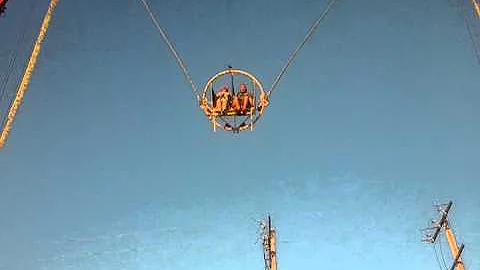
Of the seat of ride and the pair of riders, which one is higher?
the pair of riders

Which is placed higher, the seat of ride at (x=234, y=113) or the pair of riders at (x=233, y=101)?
the pair of riders at (x=233, y=101)

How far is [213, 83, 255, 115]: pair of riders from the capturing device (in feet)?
51.2

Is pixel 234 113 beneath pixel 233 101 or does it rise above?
beneath

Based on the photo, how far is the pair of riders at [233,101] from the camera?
15.6 m

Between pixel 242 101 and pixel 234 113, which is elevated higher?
pixel 242 101

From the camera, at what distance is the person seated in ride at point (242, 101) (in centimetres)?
1564

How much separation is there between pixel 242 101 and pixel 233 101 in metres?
0.28

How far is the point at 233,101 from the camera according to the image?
51.3 feet

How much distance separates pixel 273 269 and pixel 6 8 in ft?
55.9

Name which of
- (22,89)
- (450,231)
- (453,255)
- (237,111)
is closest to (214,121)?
(237,111)

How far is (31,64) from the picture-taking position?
935 inches

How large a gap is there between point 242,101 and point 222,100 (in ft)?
2.00

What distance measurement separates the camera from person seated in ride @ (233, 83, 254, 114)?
15641mm

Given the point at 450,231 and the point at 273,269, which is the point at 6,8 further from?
the point at 450,231
